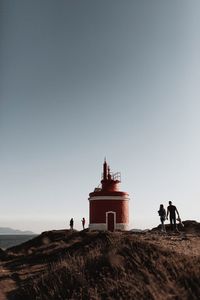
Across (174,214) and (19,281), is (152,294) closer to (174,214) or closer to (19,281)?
(19,281)

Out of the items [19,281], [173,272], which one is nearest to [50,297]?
[173,272]

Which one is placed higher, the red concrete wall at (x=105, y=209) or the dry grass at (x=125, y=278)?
the red concrete wall at (x=105, y=209)

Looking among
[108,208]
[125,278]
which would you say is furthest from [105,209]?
[125,278]

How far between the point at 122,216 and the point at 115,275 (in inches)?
957

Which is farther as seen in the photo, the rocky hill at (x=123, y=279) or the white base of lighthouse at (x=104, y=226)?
the white base of lighthouse at (x=104, y=226)

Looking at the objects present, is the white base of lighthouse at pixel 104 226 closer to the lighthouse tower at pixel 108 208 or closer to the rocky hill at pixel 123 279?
the lighthouse tower at pixel 108 208

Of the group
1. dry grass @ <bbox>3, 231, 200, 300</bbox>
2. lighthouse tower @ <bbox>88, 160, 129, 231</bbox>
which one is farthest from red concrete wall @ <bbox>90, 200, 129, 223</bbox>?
dry grass @ <bbox>3, 231, 200, 300</bbox>

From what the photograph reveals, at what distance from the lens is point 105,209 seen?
32531mm

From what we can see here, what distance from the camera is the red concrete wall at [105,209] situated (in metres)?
32.6

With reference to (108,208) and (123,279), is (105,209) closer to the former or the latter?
(108,208)

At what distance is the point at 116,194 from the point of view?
32812 millimetres

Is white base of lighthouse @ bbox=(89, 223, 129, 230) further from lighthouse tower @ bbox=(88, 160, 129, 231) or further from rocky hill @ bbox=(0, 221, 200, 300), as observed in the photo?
rocky hill @ bbox=(0, 221, 200, 300)

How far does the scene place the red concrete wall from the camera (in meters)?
32.6

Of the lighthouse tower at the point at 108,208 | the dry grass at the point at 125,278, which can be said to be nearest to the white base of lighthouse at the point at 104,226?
the lighthouse tower at the point at 108,208
